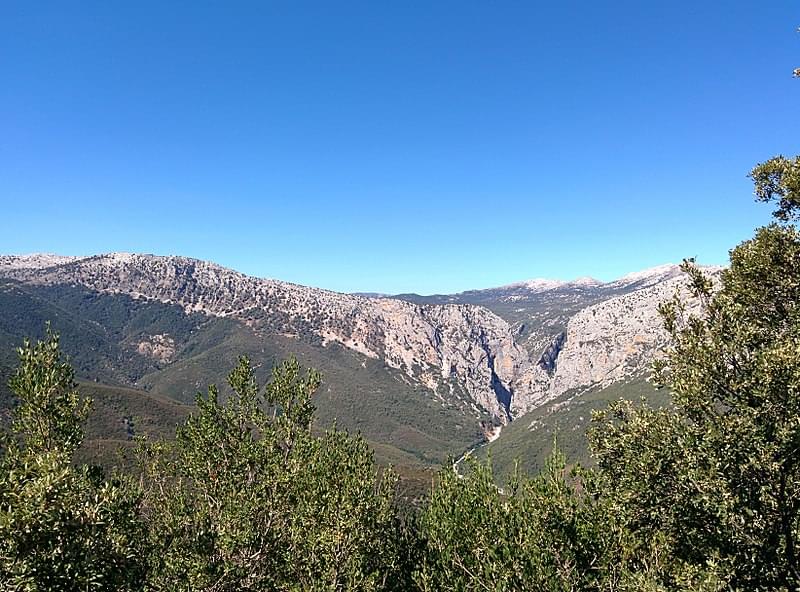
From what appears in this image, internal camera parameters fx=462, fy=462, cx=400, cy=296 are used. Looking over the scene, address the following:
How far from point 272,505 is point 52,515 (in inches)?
585

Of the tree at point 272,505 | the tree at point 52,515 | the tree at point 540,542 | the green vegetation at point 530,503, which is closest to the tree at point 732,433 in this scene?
the green vegetation at point 530,503

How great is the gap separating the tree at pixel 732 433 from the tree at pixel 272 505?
1467 centimetres

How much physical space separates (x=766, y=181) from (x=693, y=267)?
8115 mm

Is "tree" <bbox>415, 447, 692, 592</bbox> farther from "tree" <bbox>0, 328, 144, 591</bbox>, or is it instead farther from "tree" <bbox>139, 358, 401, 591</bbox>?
"tree" <bbox>0, 328, 144, 591</bbox>

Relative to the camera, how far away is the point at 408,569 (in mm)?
32031

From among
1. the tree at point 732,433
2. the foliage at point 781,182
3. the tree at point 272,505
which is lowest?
the tree at point 272,505

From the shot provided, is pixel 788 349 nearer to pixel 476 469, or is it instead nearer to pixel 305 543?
pixel 476 469

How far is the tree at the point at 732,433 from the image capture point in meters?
19.7

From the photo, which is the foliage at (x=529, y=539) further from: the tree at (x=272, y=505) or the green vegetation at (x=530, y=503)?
the tree at (x=272, y=505)

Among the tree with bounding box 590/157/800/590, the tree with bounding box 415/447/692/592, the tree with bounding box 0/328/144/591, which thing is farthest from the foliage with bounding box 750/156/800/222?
the tree with bounding box 0/328/144/591

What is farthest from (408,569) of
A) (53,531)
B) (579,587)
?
(53,531)

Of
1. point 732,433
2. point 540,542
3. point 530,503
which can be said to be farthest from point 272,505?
point 732,433

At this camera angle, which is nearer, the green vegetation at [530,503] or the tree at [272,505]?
the green vegetation at [530,503]

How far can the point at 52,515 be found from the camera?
18969 mm
